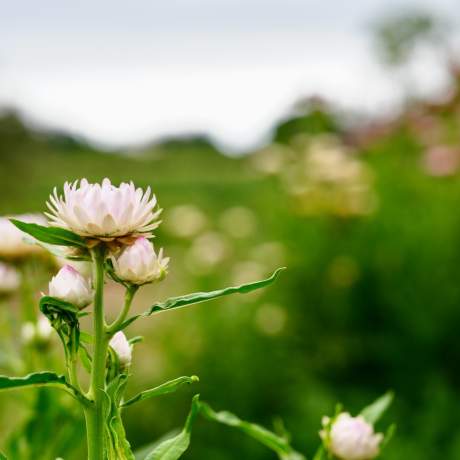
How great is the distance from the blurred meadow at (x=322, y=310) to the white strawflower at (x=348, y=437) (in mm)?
1542

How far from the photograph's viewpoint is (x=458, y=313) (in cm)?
294

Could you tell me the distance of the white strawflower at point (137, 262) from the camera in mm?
575

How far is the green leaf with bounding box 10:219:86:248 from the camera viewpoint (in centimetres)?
55

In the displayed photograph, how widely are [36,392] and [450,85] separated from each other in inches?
149

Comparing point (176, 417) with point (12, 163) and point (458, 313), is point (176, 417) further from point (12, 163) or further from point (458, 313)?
point (12, 163)

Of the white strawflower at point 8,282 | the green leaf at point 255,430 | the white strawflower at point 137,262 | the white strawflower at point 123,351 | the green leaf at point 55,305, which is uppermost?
the white strawflower at point 137,262

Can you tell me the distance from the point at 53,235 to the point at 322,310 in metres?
2.70

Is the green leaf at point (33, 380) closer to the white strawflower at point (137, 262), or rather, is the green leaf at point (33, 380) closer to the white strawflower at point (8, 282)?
the white strawflower at point (137, 262)

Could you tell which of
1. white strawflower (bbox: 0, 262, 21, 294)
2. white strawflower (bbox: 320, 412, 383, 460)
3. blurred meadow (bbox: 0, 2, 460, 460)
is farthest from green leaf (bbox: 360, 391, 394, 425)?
blurred meadow (bbox: 0, 2, 460, 460)

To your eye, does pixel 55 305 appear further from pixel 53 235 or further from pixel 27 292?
pixel 27 292

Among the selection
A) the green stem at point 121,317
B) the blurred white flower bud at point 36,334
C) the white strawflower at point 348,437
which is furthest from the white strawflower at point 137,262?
the blurred white flower bud at point 36,334

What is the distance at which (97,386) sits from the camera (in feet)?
1.76

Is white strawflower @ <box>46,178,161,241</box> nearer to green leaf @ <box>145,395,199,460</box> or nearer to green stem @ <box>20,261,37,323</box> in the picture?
green leaf @ <box>145,395,199,460</box>

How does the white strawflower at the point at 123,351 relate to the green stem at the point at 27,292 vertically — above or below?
above
